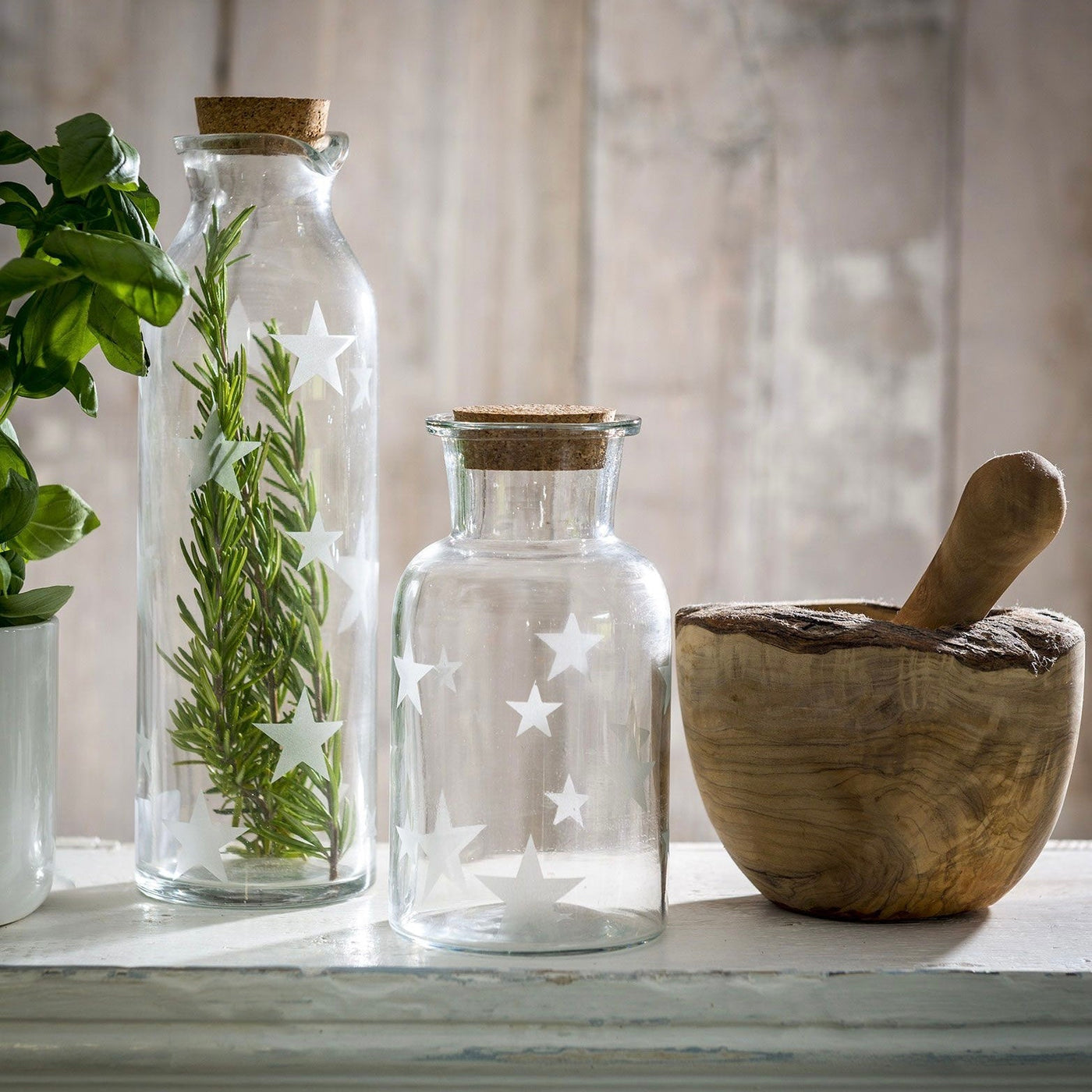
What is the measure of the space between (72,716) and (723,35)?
0.64 m

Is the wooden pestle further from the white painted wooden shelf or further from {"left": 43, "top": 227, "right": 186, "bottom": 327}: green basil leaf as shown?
{"left": 43, "top": 227, "right": 186, "bottom": 327}: green basil leaf

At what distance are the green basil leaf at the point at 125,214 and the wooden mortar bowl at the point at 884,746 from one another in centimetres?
26

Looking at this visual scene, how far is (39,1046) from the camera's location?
0.45 m

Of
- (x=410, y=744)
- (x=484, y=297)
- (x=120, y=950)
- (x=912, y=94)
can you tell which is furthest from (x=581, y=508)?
(x=912, y=94)

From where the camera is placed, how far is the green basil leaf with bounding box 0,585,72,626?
50 centimetres

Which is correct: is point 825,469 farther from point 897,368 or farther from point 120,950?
point 120,950

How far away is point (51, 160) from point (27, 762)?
223mm

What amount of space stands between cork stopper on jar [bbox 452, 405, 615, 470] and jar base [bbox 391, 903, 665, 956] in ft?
0.55

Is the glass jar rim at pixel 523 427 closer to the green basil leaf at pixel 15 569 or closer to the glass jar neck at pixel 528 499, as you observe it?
the glass jar neck at pixel 528 499

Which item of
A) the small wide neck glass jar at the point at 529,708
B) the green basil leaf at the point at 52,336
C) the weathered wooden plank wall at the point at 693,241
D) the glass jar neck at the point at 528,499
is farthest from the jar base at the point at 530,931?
the weathered wooden plank wall at the point at 693,241

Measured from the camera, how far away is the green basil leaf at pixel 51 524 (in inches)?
21.3

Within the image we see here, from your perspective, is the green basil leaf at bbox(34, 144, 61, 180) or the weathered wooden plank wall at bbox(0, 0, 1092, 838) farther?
the weathered wooden plank wall at bbox(0, 0, 1092, 838)

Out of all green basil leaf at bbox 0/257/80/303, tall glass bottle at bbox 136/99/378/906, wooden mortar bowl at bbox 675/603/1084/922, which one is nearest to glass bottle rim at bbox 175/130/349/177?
tall glass bottle at bbox 136/99/378/906

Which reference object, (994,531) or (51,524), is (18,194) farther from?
(994,531)
